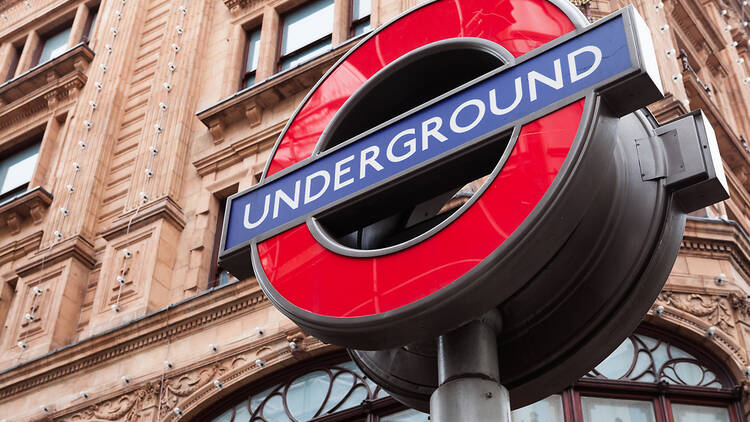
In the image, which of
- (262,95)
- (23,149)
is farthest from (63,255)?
(23,149)

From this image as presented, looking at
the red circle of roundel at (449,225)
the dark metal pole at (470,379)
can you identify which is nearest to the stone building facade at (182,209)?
the red circle of roundel at (449,225)

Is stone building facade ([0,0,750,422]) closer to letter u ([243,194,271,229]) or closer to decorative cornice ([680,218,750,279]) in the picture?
decorative cornice ([680,218,750,279])

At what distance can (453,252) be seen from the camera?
4012 mm

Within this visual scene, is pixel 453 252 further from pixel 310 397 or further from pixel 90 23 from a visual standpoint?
pixel 90 23

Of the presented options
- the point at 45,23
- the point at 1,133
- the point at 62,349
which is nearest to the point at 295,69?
the point at 62,349

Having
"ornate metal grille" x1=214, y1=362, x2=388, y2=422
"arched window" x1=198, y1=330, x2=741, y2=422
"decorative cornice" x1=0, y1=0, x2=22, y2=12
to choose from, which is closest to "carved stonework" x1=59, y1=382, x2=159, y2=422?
"ornate metal grille" x1=214, y1=362, x2=388, y2=422

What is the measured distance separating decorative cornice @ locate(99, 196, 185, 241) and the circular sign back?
8.82m

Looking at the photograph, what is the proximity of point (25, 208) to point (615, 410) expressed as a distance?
1085 centimetres

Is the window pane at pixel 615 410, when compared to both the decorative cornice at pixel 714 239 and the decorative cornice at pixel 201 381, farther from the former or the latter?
the decorative cornice at pixel 201 381

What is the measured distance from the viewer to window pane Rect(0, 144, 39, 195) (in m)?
17.5

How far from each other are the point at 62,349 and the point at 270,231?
335 inches

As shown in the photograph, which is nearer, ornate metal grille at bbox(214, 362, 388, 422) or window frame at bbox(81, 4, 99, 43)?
ornate metal grille at bbox(214, 362, 388, 422)

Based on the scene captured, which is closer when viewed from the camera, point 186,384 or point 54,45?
point 186,384

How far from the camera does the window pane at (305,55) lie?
602 inches
